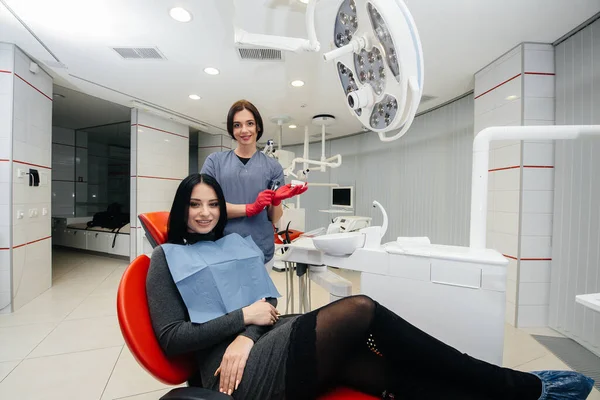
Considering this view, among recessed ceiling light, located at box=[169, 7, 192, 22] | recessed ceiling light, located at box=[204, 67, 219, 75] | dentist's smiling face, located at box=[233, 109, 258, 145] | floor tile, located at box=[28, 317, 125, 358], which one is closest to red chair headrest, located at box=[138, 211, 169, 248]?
dentist's smiling face, located at box=[233, 109, 258, 145]

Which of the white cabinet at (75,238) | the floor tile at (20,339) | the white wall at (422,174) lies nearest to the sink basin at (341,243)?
the floor tile at (20,339)

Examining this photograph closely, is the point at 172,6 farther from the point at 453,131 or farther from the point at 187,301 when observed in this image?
the point at 453,131

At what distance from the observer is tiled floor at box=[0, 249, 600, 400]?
5.28 ft

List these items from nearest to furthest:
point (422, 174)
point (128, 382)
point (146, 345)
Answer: point (146, 345), point (128, 382), point (422, 174)

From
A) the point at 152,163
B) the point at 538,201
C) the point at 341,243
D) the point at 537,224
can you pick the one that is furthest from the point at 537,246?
the point at 152,163

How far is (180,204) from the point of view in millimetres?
1123

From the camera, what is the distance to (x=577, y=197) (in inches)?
84.4

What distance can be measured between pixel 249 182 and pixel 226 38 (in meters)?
1.52

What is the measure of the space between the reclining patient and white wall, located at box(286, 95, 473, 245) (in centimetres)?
285

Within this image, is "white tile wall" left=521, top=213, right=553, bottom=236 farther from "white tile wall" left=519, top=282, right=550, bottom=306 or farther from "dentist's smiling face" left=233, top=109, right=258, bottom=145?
"dentist's smiling face" left=233, top=109, right=258, bottom=145

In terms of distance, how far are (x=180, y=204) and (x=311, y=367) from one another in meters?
0.77

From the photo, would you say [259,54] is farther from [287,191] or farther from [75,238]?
[75,238]

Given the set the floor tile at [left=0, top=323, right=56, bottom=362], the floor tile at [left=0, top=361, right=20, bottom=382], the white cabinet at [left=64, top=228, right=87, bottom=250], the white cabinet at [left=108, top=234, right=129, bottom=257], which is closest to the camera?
the floor tile at [left=0, top=361, right=20, bottom=382]

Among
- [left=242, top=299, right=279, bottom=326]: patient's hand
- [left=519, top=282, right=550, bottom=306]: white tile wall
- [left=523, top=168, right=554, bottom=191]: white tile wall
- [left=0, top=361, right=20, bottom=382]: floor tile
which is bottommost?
[left=0, top=361, right=20, bottom=382]: floor tile
